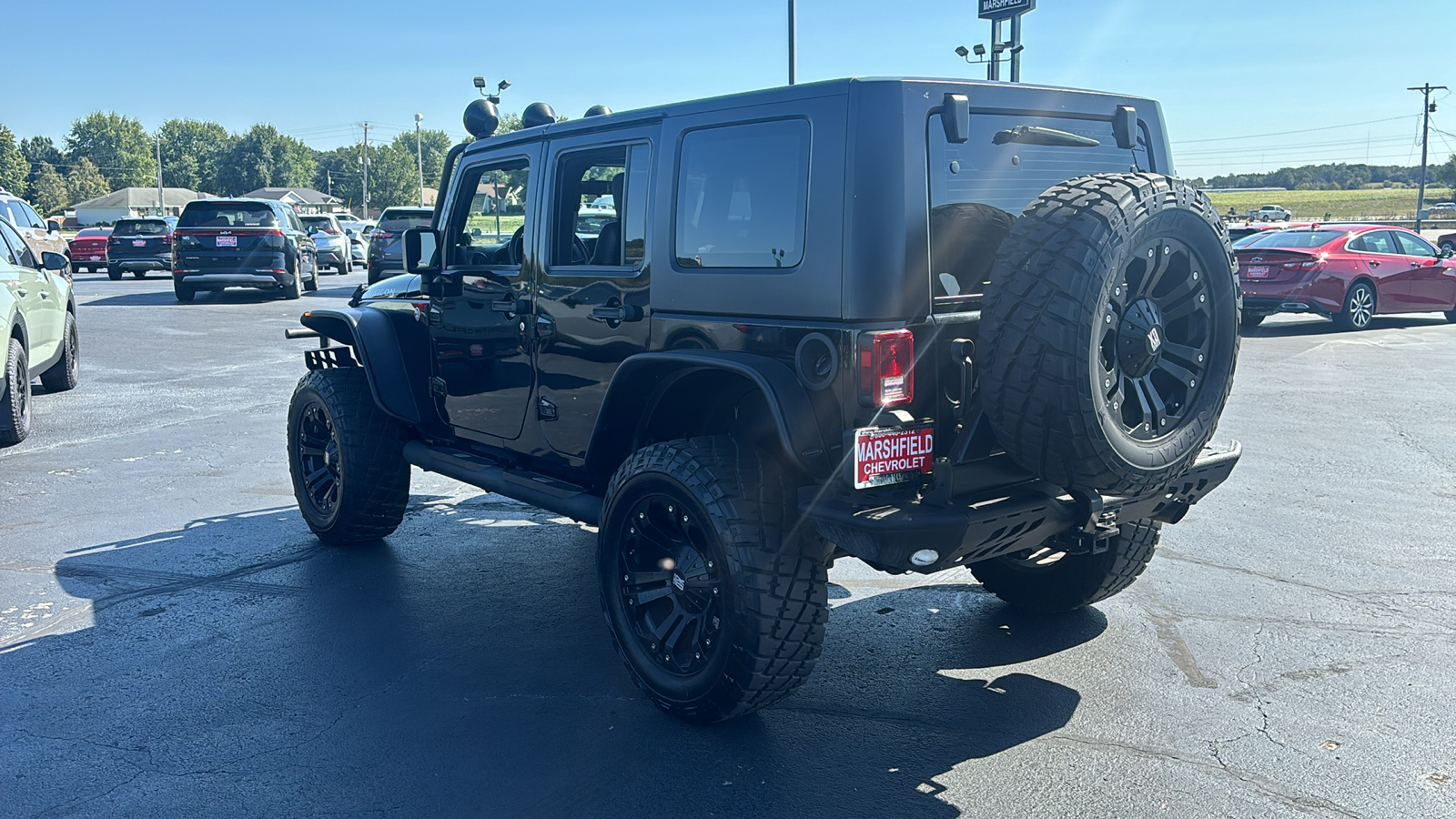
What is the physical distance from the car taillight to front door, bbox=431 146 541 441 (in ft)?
6.48

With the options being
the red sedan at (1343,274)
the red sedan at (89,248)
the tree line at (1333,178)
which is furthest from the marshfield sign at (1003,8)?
the tree line at (1333,178)

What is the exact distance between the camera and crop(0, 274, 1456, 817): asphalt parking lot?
3459mm

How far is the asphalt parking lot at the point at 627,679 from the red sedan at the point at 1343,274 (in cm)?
927

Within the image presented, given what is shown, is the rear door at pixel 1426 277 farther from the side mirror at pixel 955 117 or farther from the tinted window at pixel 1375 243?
the side mirror at pixel 955 117

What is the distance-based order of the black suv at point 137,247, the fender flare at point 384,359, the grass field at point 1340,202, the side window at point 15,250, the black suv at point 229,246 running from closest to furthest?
1. the fender flare at point 384,359
2. the side window at point 15,250
3. the black suv at point 229,246
4. the black suv at point 137,247
5. the grass field at point 1340,202

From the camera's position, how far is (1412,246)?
682 inches

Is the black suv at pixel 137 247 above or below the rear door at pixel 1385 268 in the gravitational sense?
above

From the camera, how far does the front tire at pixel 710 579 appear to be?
3.62 metres

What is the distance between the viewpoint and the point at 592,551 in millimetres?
6098

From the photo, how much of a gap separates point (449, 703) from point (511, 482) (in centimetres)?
120

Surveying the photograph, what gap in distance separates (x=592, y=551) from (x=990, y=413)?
3.16 meters

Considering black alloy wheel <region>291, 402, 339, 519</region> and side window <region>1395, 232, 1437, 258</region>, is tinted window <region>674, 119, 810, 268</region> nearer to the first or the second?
black alloy wheel <region>291, 402, 339, 519</region>

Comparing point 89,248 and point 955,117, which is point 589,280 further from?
point 89,248

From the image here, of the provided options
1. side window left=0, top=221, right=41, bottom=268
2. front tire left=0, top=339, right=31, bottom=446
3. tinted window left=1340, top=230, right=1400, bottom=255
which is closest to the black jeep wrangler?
front tire left=0, top=339, right=31, bottom=446
